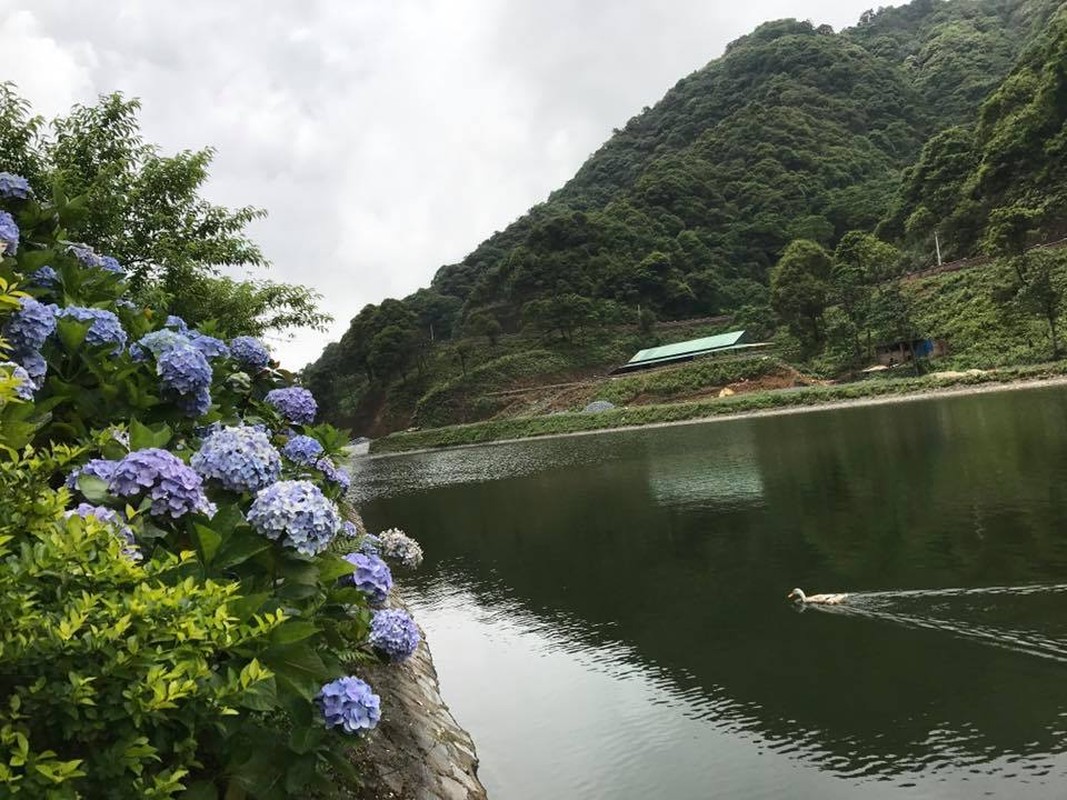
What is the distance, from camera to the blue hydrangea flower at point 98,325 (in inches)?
146

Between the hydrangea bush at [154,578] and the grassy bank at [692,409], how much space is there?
40.7 meters

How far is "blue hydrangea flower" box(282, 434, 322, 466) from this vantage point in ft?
14.0

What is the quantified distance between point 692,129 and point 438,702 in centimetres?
12767

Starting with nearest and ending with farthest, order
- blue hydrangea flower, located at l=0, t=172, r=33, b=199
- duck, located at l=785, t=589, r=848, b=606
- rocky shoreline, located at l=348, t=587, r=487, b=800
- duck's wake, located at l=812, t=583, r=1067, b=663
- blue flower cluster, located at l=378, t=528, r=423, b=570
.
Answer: blue hydrangea flower, located at l=0, t=172, r=33, b=199 < rocky shoreline, located at l=348, t=587, r=487, b=800 < blue flower cluster, located at l=378, t=528, r=423, b=570 < duck's wake, located at l=812, t=583, r=1067, b=663 < duck, located at l=785, t=589, r=848, b=606

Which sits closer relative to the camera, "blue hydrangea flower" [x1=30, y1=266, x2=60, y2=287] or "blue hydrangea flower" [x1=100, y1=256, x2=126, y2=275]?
"blue hydrangea flower" [x1=30, y1=266, x2=60, y2=287]

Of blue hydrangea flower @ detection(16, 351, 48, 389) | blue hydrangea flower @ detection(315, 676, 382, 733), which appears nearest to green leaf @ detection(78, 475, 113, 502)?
blue hydrangea flower @ detection(16, 351, 48, 389)

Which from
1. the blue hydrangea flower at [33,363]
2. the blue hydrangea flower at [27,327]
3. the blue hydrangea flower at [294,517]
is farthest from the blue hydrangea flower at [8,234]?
the blue hydrangea flower at [294,517]

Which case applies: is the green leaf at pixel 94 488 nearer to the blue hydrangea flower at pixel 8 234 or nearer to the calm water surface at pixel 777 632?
the blue hydrangea flower at pixel 8 234

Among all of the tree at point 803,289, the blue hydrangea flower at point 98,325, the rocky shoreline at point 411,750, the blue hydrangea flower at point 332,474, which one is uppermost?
the tree at point 803,289

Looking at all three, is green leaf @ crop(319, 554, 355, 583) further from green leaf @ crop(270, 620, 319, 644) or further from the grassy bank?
the grassy bank

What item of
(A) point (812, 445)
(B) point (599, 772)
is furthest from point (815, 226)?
(B) point (599, 772)

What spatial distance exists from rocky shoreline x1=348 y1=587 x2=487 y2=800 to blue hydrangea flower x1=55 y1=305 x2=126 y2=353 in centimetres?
275

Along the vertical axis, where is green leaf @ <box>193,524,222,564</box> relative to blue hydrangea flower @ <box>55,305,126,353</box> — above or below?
below

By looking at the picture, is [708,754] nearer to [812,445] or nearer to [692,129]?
[812,445]
